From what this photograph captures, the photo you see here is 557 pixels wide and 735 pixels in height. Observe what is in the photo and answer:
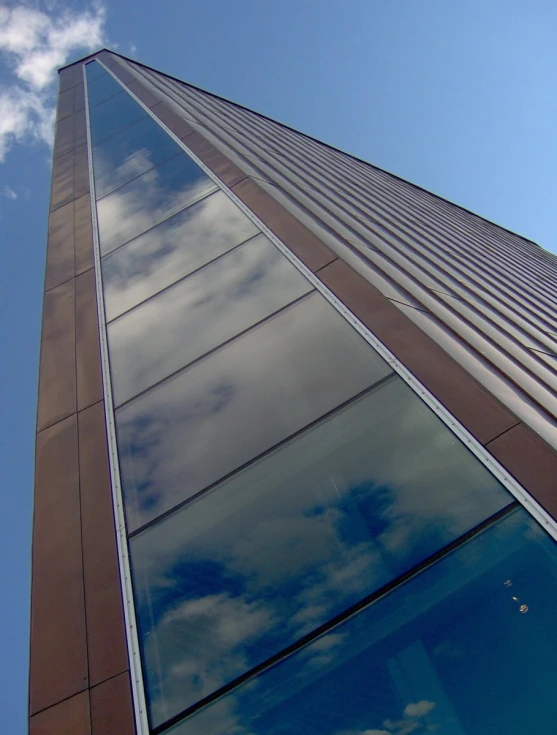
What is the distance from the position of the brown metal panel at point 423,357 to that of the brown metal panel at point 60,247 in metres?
5.15

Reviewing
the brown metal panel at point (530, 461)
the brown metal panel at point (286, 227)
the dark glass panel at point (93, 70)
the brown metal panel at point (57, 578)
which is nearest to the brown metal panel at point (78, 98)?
the dark glass panel at point (93, 70)

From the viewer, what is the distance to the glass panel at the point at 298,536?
199 inches

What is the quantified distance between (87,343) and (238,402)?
3067 millimetres

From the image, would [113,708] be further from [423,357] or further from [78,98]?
[78,98]

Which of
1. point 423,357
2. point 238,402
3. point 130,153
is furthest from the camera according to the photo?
point 130,153

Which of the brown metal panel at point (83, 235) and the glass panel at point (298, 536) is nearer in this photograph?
the glass panel at point (298, 536)

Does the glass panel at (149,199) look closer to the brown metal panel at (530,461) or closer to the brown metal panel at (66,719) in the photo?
the brown metal panel at (530,461)

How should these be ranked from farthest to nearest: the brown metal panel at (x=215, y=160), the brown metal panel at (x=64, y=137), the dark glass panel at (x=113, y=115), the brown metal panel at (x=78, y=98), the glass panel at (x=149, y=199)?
the brown metal panel at (x=78, y=98) → the brown metal panel at (x=64, y=137) → the dark glass panel at (x=113, y=115) → the glass panel at (x=149, y=199) → the brown metal panel at (x=215, y=160)

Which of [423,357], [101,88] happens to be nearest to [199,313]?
[423,357]

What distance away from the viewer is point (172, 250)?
32.8ft

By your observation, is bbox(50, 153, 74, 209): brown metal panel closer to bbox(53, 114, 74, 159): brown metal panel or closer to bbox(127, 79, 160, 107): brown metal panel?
bbox(53, 114, 74, 159): brown metal panel

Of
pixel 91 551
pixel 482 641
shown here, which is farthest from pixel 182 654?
pixel 482 641

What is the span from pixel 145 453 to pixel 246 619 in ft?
7.25

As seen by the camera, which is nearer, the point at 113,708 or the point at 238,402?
the point at 113,708
